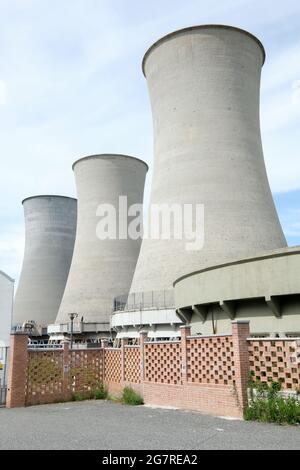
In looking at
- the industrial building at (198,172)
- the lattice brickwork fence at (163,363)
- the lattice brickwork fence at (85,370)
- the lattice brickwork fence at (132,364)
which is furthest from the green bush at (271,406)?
the industrial building at (198,172)

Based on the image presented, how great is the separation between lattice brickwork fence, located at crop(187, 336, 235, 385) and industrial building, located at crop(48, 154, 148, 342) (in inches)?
754

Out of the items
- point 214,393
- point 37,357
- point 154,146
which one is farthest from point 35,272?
point 214,393

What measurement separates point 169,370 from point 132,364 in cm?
151

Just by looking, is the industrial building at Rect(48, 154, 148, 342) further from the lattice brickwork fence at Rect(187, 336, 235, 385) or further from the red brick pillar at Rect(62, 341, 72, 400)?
the lattice brickwork fence at Rect(187, 336, 235, 385)

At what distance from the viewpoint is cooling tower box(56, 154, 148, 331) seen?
28.3 meters

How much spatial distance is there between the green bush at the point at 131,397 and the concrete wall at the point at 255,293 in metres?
2.74

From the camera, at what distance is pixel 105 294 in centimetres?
2817

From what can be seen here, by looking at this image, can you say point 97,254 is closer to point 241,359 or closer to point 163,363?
point 163,363

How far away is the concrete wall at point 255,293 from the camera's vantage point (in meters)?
9.80

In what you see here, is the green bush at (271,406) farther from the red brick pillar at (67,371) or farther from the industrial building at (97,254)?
the industrial building at (97,254)

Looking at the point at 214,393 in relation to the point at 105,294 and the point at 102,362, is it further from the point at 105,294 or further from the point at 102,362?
the point at 105,294

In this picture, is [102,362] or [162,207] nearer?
[102,362]

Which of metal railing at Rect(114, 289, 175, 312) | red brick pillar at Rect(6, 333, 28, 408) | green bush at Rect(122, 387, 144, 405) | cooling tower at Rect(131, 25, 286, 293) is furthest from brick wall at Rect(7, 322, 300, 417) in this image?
cooling tower at Rect(131, 25, 286, 293)

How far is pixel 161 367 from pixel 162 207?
9.92 m
